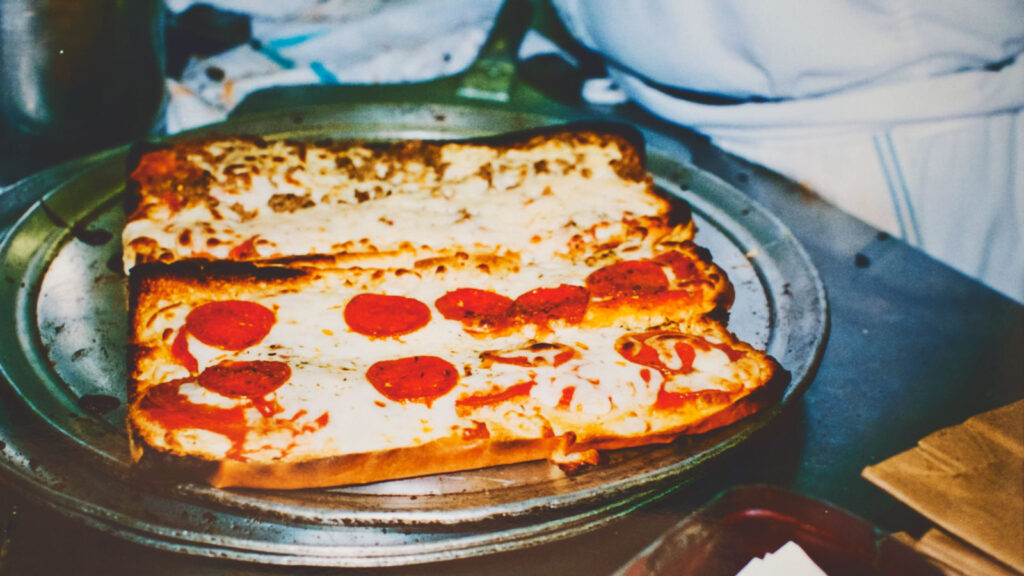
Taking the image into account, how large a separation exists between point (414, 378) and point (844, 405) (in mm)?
1073

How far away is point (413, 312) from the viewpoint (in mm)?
1683

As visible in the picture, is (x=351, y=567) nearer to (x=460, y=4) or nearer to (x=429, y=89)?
A: (x=429, y=89)

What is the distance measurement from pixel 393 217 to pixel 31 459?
1.04 metres

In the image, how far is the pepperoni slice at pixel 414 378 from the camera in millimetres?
1431

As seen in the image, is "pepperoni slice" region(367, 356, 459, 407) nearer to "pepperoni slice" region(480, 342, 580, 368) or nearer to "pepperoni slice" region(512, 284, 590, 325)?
"pepperoni slice" region(480, 342, 580, 368)

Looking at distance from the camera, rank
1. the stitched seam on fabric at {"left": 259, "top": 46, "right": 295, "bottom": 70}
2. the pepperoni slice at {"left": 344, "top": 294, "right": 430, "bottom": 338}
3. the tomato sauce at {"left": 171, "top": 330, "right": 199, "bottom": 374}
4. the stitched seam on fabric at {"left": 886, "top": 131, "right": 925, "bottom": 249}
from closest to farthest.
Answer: the tomato sauce at {"left": 171, "top": 330, "right": 199, "bottom": 374} < the pepperoni slice at {"left": 344, "top": 294, "right": 430, "bottom": 338} < the stitched seam on fabric at {"left": 886, "top": 131, "right": 925, "bottom": 249} < the stitched seam on fabric at {"left": 259, "top": 46, "right": 295, "bottom": 70}

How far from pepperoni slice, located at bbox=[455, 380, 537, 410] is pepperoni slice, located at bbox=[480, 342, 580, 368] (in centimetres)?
6

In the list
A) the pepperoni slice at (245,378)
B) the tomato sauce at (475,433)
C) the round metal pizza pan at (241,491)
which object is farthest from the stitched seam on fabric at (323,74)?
the tomato sauce at (475,433)

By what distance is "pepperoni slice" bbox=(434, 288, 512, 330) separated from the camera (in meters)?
1.67

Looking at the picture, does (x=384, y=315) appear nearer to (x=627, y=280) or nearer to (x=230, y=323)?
(x=230, y=323)

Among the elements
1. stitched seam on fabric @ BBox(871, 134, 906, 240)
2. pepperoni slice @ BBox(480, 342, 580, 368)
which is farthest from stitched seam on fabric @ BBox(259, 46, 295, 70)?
stitched seam on fabric @ BBox(871, 134, 906, 240)

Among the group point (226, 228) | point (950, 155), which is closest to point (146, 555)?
point (226, 228)

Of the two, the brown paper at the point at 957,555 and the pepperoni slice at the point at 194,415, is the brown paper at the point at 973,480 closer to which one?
the brown paper at the point at 957,555

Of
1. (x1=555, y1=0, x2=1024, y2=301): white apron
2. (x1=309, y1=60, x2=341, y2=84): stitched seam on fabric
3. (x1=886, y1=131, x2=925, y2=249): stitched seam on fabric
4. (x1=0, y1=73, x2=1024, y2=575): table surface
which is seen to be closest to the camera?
(x1=0, y1=73, x2=1024, y2=575): table surface
